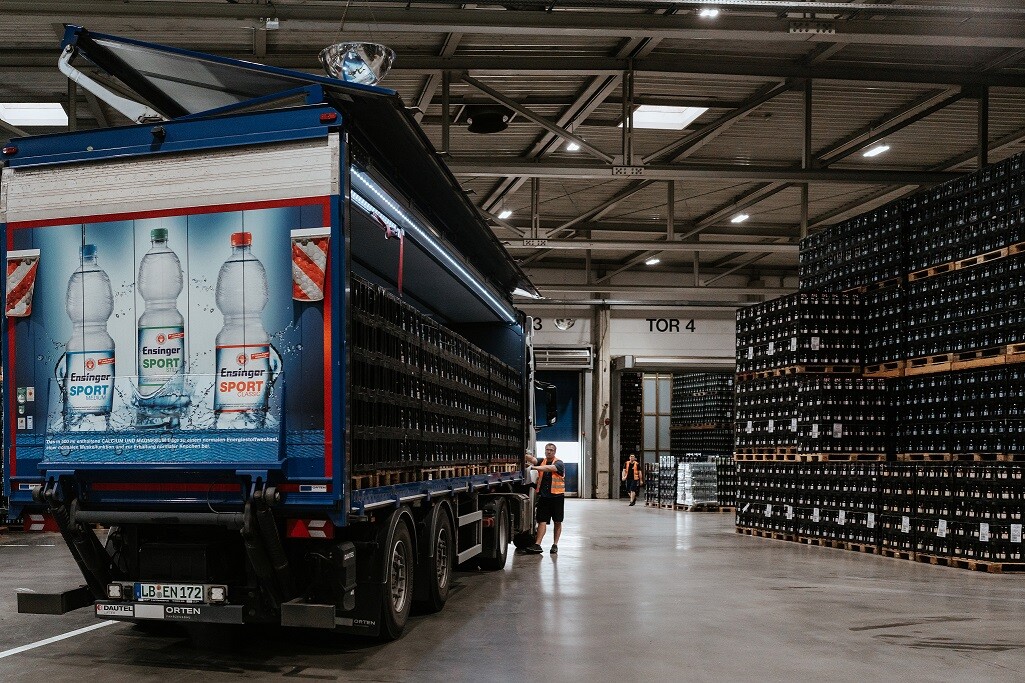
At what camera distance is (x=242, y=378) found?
19.0 ft

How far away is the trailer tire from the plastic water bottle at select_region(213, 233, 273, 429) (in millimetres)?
2397

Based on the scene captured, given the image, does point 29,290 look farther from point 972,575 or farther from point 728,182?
point 728,182

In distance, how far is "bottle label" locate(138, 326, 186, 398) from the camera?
19.4ft

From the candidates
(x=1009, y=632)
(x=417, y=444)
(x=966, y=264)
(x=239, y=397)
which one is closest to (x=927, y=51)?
(x=966, y=264)

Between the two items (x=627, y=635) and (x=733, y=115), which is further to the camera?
(x=733, y=115)

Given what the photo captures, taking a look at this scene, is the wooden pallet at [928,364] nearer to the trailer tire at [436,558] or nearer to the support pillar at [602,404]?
the trailer tire at [436,558]

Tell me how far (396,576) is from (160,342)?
2.34 m

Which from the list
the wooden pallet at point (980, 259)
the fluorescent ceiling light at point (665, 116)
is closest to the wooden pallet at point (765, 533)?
the wooden pallet at point (980, 259)

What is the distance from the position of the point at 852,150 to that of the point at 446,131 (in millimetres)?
8424

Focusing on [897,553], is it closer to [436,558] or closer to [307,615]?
[436,558]

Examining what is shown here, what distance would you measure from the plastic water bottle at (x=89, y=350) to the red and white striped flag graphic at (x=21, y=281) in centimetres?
26

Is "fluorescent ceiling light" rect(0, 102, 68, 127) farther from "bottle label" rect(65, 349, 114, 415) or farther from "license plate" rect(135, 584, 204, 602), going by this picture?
"license plate" rect(135, 584, 204, 602)

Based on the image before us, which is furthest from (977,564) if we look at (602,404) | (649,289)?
(602,404)

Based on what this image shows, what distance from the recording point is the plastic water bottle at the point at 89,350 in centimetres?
602
